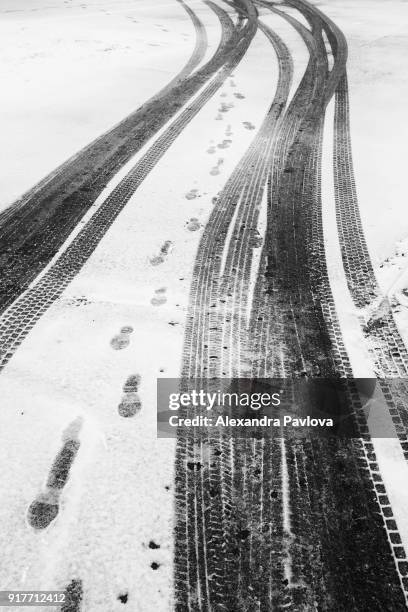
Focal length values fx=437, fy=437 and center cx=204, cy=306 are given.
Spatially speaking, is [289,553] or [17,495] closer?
[289,553]

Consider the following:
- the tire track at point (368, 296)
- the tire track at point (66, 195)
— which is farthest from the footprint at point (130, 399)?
the tire track at point (368, 296)

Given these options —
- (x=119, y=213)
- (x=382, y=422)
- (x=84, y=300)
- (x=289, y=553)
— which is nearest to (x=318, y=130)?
(x=119, y=213)

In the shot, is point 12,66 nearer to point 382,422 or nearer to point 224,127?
point 224,127

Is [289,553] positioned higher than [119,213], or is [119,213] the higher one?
[119,213]

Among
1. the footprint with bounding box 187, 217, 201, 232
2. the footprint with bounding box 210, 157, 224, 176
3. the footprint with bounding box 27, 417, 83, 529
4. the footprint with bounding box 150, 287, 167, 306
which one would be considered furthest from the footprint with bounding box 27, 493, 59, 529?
the footprint with bounding box 210, 157, 224, 176

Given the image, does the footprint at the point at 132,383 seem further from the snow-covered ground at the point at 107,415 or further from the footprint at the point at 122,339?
→ the footprint at the point at 122,339
